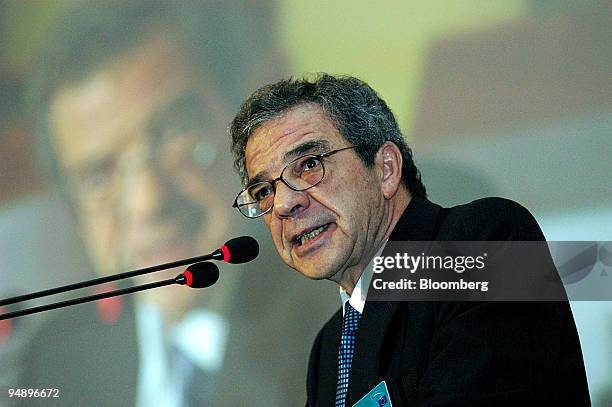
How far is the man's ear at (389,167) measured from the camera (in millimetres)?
2561

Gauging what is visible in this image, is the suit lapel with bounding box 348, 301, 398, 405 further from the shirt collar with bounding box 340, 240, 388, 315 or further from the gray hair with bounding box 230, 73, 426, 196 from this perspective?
the gray hair with bounding box 230, 73, 426, 196

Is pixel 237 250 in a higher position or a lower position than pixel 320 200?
lower

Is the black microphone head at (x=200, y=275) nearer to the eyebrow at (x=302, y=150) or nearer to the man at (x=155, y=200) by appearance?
the eyebrow at (x=302, y=150)

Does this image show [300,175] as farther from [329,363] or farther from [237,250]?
[329,363]

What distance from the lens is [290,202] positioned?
244cm

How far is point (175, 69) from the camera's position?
11.2 ft

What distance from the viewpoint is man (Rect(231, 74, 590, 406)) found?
1.88 metres

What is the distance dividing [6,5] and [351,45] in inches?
55.9

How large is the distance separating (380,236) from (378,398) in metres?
0.60

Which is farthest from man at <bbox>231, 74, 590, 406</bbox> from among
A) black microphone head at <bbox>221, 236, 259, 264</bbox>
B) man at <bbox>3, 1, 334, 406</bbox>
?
man at <bbox>3, 1, 334, 406</bbox>

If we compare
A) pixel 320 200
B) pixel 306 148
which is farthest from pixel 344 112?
pixel 320 200

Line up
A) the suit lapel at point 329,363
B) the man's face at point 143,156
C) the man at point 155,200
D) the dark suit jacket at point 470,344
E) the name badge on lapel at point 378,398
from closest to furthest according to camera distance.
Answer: the dark suit jacket at point 470,344 < the name badge on lapel at point 378,398 < the suit lapel at point 329,363 < the man at point 155,200 < the man's face at point 143,156

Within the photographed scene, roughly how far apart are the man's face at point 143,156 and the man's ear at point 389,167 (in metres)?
0.85

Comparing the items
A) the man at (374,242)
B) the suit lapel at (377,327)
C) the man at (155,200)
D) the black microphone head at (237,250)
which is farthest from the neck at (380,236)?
the man at (155,200)
